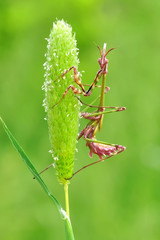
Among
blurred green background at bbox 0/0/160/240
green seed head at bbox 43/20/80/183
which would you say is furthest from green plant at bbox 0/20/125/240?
blurred green background at bbox 0/0/160/240

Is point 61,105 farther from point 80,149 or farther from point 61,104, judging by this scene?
point 80,149

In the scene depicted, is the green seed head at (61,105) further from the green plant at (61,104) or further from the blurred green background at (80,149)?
the blurred green background at (80,149)

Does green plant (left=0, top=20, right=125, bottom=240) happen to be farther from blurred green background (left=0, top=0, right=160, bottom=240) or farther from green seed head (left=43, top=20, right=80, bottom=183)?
blurred green background (left=0, top=0, right=160, bottom=240)

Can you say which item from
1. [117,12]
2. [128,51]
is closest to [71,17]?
[117,12]

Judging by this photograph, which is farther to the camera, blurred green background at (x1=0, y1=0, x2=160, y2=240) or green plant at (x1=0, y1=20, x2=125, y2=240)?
blurred green background at (x1=0, y1=0, x2=160, y2=240)

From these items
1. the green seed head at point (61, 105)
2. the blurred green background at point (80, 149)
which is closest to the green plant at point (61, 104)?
the green seed head at point (61, 105)

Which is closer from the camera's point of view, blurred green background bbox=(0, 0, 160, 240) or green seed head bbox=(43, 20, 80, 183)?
green seed head bbox=(43, 20, 80, 183)
